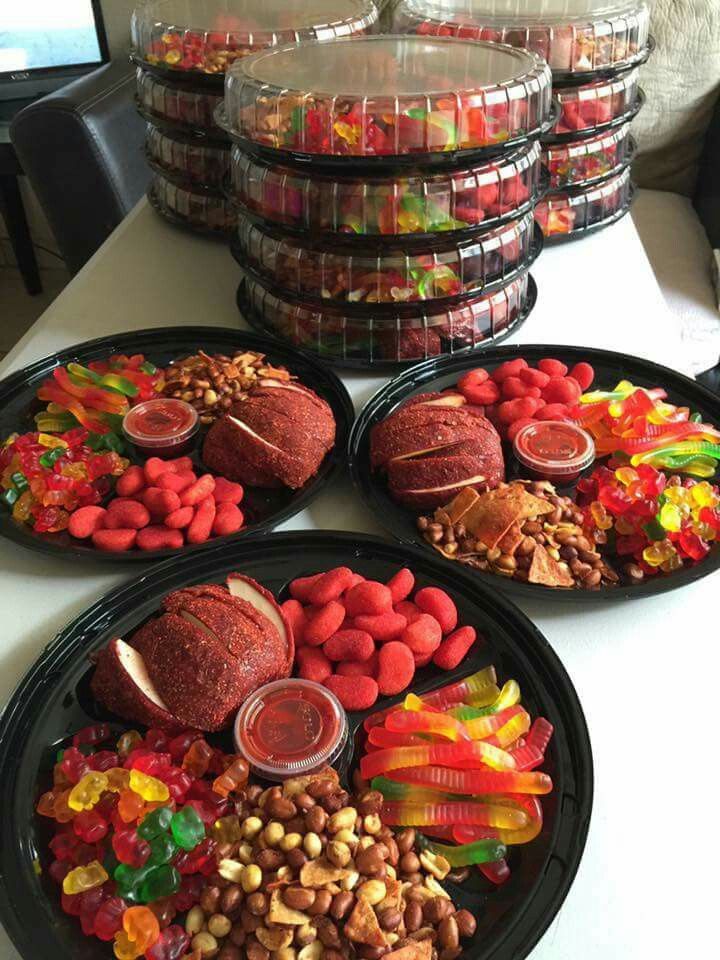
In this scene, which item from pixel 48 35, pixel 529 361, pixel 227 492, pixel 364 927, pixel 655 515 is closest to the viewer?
pixel 364 927

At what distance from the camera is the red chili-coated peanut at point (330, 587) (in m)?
0.91

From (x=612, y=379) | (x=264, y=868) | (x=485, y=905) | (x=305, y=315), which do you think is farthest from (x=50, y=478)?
(x=612, y=379)

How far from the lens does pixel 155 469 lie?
1073 millimetres

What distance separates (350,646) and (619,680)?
283 millimetres

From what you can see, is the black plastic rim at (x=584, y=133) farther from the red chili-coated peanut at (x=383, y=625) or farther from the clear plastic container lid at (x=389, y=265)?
the red chili-coated peanut at (x=383, y=625)

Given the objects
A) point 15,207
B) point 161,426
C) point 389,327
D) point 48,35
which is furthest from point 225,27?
point 15,207

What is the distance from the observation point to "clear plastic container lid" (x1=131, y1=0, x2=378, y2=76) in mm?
1429

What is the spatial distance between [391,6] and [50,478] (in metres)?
1.60

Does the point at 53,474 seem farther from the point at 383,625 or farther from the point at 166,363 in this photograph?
the point at 383,625

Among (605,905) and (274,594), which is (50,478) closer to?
(274,594)

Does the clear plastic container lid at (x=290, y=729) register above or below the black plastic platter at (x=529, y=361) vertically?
below

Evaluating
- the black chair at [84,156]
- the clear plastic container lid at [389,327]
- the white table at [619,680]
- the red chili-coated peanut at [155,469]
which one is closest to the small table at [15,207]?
the black chair at [84,156]

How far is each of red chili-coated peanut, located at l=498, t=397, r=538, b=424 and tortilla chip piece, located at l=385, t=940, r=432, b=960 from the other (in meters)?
0.69

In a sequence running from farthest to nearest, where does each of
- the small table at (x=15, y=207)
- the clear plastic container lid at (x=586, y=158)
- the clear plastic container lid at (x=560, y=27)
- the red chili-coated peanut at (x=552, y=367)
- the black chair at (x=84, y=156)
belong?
the small table at (x=15, y=207) → the black chair at (x=84, y=156) → the clear plastic container lid at (x=586, y=158) → the clear plastic container lid at (x=560, y=27) → the red chili-coated peanut at (x=552, y=367)
